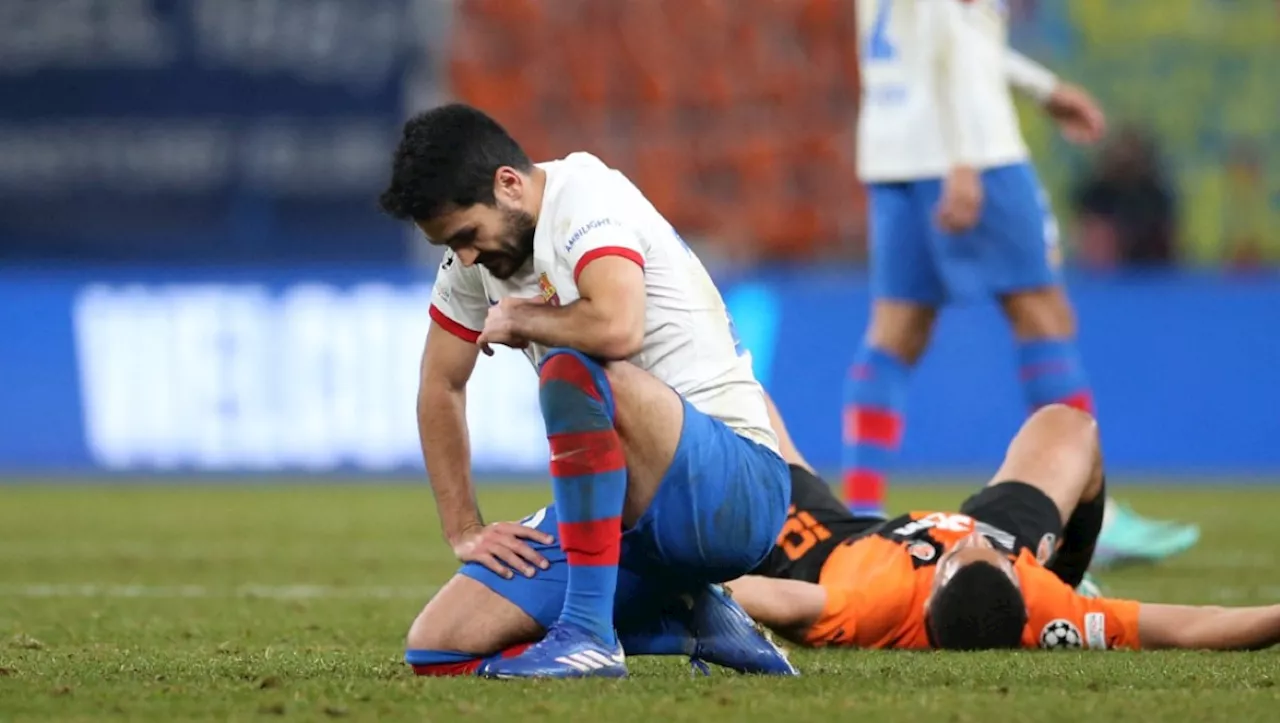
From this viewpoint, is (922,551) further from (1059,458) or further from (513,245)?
(513,245)

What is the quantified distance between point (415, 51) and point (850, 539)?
8.50m

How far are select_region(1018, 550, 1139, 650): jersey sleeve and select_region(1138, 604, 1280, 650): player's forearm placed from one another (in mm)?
47

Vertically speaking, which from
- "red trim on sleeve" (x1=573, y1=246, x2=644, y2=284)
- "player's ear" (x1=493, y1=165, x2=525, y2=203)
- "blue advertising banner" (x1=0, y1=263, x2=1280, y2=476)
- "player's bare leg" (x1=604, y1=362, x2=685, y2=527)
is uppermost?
"player's ear" (x1=493, y1=165, x2=525, y2=203)

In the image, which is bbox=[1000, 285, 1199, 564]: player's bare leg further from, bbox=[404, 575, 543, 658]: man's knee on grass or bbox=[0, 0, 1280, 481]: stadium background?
bbox=[0, 0, 1280, 481]: stadium background

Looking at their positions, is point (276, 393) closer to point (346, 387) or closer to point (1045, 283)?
point (346, 387)

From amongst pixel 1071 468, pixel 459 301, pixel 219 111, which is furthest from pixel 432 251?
pixel 459 301

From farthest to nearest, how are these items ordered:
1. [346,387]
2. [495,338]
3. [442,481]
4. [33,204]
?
[33,204] < [346,387] < [442,481] < [495,338]

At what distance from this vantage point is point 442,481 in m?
4.30

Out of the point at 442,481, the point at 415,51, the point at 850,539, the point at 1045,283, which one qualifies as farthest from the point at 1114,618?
the point at 415,51

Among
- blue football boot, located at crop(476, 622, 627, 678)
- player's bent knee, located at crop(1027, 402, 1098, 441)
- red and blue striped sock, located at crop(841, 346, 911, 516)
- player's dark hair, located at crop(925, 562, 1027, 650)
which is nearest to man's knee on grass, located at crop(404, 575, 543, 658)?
blue football boot, located at crop(476, 622, 627, 678)

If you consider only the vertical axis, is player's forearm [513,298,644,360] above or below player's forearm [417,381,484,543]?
above

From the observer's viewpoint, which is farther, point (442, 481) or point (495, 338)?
point (442, 481)

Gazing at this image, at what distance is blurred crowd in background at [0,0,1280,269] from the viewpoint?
41.4 feet

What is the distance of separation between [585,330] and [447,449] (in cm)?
71
